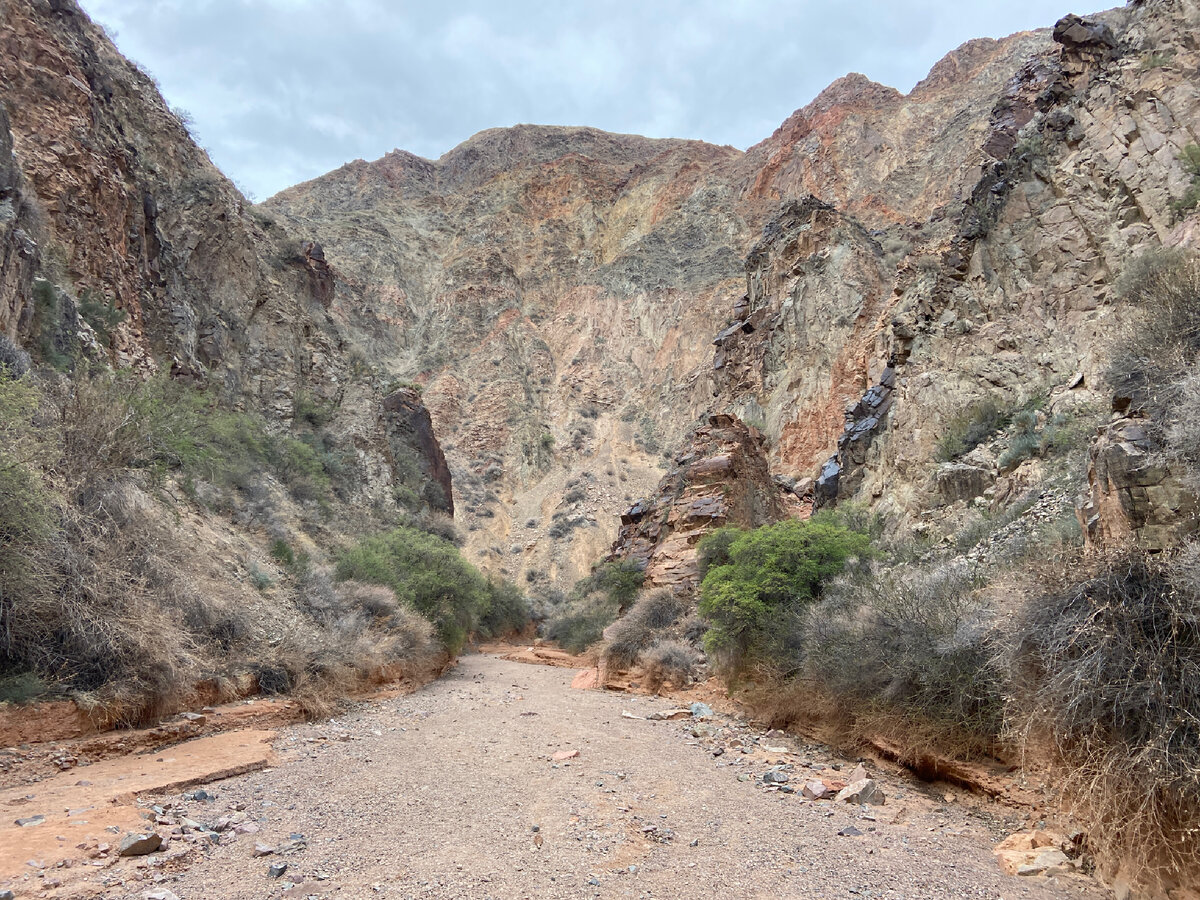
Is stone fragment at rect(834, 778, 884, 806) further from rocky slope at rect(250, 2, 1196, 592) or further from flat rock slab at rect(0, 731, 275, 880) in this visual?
rocky slope at rect(250, 2, 1196, 592)

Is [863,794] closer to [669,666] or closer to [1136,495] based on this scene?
[1136,495]

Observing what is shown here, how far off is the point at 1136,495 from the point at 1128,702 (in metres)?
1.83

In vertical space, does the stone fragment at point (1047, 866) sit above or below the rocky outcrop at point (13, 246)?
below

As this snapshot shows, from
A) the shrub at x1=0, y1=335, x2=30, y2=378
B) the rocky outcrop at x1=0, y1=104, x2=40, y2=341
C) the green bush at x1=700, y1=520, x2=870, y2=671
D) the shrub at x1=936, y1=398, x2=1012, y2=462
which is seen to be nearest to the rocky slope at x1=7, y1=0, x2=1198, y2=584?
the rocky outcrop at x1=0, y1=104, x2=40, y2=341

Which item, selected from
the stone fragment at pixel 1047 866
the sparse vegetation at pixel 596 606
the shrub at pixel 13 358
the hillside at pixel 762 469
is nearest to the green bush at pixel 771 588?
the hillside at pixel 762 469

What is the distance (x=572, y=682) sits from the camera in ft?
59.5

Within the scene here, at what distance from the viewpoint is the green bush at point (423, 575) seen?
17125mm

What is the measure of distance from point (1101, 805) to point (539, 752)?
21.3ft

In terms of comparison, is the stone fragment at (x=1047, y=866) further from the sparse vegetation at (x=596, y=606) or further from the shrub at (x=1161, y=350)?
the sparse vegetation at (x=596, y=606)

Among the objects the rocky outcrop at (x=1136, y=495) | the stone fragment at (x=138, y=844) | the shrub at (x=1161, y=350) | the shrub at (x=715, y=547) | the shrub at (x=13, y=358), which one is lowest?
the stone fragment at (x=138, y=844)

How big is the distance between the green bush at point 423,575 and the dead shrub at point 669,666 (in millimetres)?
6603

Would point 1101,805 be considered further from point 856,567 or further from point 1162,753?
point 856,567

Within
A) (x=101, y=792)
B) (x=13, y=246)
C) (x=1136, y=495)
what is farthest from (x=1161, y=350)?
(x=13, y=246)

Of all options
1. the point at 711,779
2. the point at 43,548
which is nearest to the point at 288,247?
the point at 43,548
